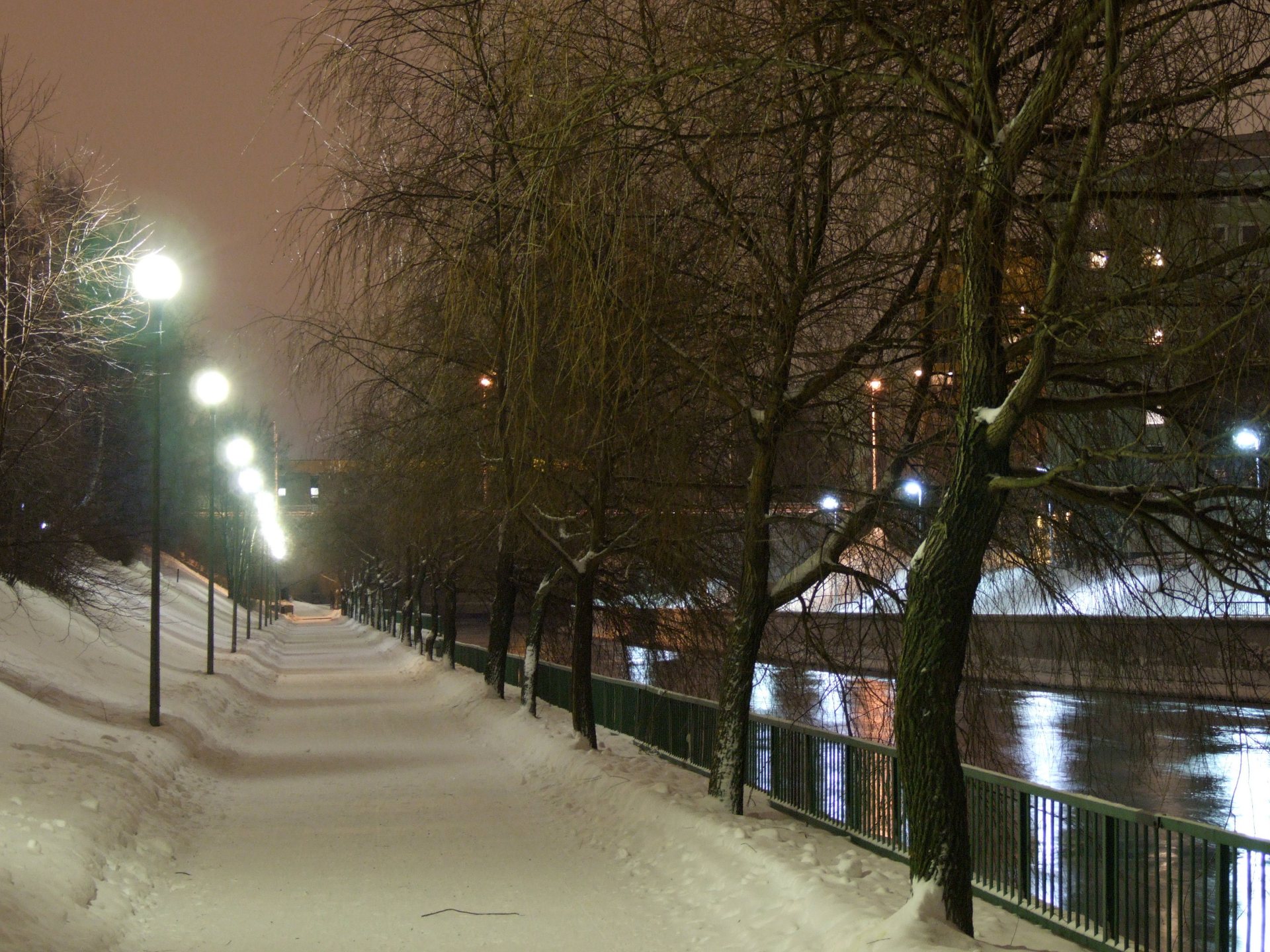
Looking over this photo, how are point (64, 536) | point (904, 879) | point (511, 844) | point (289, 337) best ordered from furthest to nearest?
1. point (64, 536)
2. point (289, 337)
3. point (511, 844)
4. point (904, 879)

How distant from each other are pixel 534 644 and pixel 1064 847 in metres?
14.7

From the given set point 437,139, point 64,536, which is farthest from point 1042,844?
point 64,536

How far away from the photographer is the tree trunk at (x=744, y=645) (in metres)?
11.8

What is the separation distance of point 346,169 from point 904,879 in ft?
22.6

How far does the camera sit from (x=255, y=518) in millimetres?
63094

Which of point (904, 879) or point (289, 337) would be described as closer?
point (904, 879)

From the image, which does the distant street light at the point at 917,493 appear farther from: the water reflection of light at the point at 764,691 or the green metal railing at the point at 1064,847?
the water reflection of light at the point at 764,691

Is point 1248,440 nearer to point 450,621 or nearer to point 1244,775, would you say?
point 1244,775

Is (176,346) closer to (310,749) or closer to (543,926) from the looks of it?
(310,749)

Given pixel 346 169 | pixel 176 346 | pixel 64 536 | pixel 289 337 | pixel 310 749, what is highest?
pixel 176 346

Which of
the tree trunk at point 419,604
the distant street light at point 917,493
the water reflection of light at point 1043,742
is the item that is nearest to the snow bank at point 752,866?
the distant street light at point 917,493

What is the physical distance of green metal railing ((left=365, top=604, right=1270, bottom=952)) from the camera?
23.9 feet

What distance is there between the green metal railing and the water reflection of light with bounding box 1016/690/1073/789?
207 centimetres

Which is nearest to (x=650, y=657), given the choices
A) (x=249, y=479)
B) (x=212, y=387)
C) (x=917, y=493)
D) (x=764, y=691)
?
(x=212, y=387)
